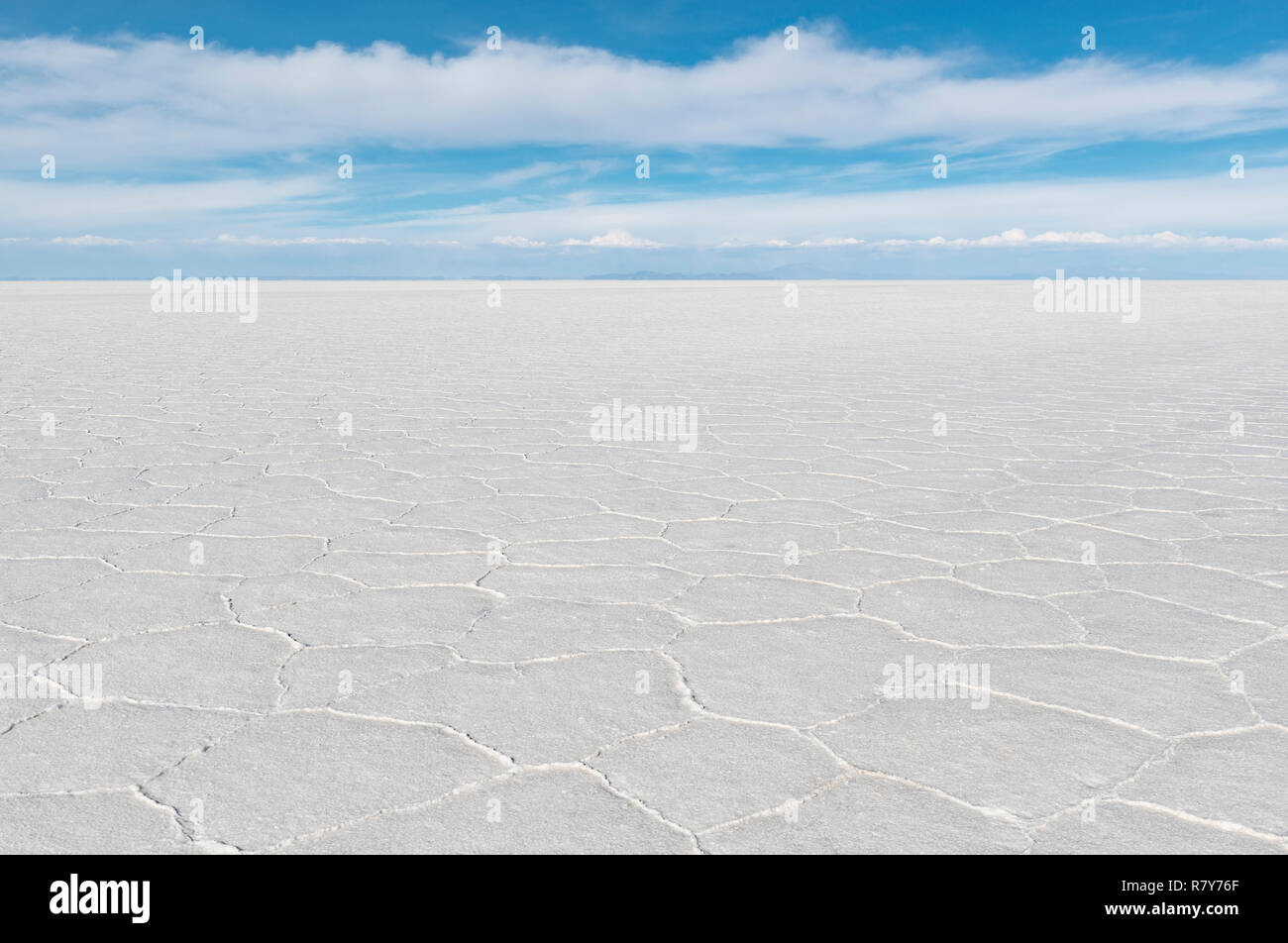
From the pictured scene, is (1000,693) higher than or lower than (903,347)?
lower

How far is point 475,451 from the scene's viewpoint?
Result: 174 inches

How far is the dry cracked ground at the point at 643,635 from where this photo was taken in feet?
4.91

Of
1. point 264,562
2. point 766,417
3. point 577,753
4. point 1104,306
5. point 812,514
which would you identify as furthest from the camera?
point 1104,306

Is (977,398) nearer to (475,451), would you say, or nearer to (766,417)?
(766,417)

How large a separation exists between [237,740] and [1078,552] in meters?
2.13

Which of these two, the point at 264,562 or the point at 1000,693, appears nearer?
the point at 1000,693

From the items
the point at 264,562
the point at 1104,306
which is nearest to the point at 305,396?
the point at 264,562

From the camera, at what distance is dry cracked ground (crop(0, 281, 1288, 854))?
150 centimetres

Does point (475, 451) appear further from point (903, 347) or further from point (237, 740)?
point (903, 347)

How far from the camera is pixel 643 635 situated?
2.21 metres
